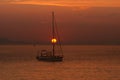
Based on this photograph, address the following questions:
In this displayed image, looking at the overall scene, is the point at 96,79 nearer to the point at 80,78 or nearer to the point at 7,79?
the point at 80,78

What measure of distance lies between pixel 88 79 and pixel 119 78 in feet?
17.3

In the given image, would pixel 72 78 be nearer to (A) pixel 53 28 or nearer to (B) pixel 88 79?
(B) pixel 88 79

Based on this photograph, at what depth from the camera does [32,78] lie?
63531 millimetres

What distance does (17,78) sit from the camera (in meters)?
62.9

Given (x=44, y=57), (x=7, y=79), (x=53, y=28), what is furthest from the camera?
(x=44, y=57)

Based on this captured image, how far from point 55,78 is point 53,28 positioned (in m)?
32.1

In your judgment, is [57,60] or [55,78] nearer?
[55,78]

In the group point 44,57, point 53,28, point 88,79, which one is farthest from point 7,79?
point 44,57

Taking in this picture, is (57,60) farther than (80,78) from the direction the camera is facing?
Yes

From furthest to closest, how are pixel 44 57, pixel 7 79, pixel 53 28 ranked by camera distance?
pixel 44 57, pixel 53 28, pixel 7 79

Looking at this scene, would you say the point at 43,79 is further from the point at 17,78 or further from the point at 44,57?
the point at 44,57

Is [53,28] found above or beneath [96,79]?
above

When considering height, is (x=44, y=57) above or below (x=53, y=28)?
below

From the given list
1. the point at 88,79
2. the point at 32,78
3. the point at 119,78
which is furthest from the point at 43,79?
the point at 119,78
